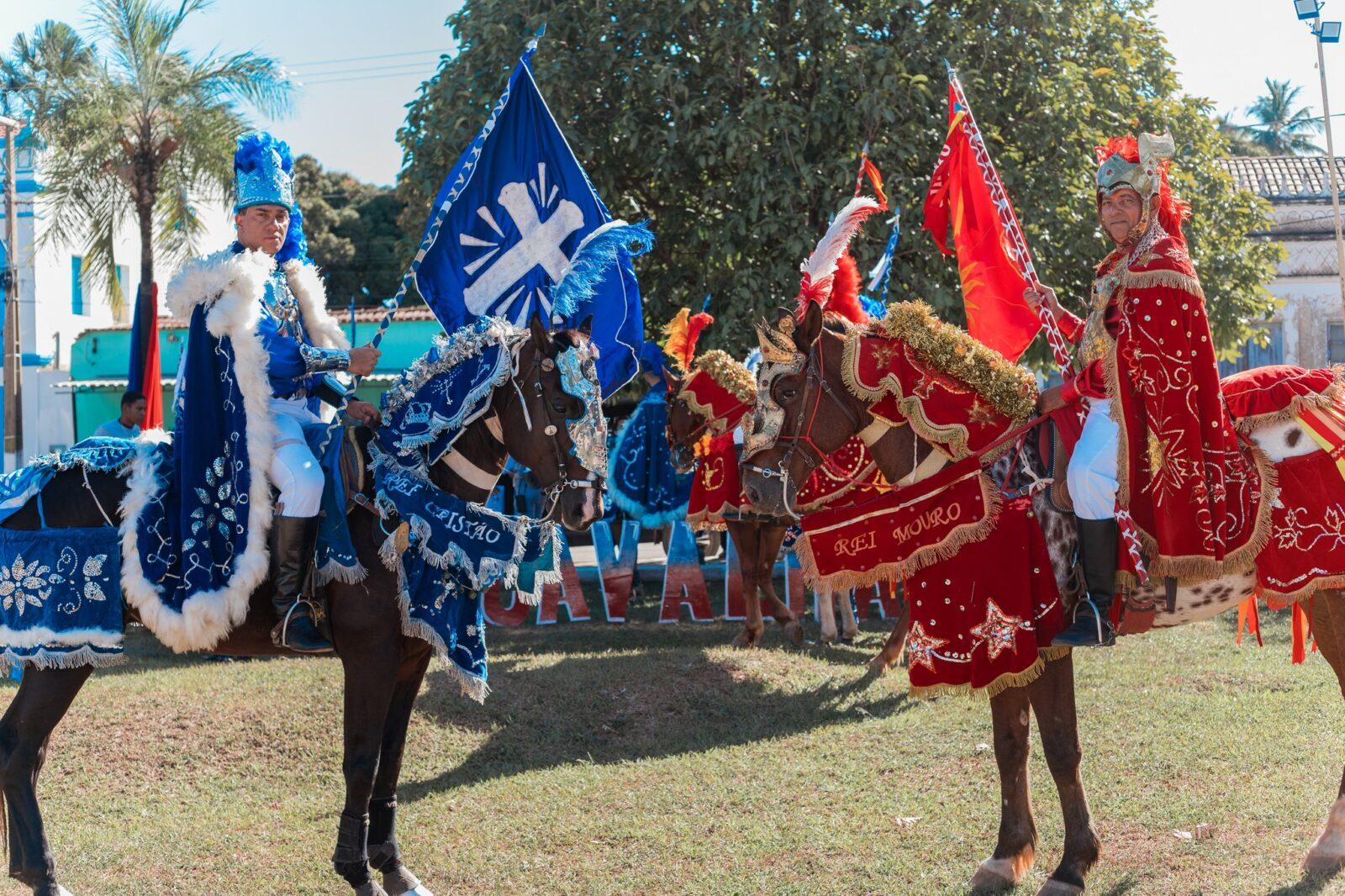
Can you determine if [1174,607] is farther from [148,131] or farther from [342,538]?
[148,131]

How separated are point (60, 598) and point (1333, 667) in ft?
18.6

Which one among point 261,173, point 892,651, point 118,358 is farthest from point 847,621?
point 118,358

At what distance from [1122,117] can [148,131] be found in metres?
14.4

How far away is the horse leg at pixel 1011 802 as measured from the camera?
5.51 meters

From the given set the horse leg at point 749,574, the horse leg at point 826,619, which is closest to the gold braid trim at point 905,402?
the horse leg at point 749,574

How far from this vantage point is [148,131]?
64.0 ft

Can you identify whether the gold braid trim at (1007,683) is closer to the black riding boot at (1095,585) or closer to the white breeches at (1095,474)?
the black riding boot at (1095,585)

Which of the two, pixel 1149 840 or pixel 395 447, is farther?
pixel 1149 840

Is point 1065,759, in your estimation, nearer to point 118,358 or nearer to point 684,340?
point 684,340

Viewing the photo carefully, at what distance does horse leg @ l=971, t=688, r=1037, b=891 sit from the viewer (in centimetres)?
551

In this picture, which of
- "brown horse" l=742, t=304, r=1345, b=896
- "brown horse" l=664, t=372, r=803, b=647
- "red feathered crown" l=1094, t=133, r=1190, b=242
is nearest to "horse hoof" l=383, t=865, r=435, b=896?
"brown horse" l=742, t=304, r=1345, b=896

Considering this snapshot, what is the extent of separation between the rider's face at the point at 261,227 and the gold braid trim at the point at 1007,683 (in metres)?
3.50

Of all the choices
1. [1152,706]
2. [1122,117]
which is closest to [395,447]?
[1152,706]

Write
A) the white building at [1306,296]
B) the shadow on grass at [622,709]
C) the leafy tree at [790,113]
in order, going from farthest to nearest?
the white building at [1306,296] → the leafy tree at [790,113] → the shadow on grass at [622,709]
